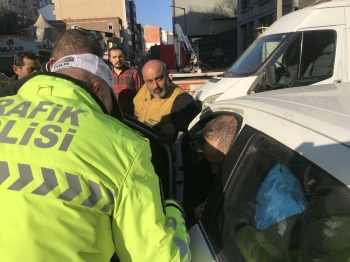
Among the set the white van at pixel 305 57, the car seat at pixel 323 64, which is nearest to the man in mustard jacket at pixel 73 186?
the white van at pixel 305 57

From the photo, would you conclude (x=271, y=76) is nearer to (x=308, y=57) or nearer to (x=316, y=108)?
(x=308, y=57)

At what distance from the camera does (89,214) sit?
1.02 m

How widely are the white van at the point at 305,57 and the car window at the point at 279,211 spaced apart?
4003 millimetres

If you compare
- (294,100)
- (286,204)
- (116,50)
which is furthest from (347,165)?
(116,50)

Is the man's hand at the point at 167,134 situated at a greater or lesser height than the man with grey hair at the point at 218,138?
lesser

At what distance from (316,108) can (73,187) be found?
954 millimetres

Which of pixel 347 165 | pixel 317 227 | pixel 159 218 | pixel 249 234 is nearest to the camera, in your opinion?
pixel 347 165

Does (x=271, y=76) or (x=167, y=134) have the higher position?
(x=271, y=76)

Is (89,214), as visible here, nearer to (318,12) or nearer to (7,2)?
(318,12)

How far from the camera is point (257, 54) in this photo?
6.07m

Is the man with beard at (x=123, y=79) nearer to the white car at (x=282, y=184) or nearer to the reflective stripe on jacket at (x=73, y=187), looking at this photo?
the white car at (x=282, y=184)

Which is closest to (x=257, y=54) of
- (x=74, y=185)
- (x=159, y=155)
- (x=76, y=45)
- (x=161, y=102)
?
(x=161, y=102)

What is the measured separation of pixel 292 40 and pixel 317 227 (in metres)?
4.97

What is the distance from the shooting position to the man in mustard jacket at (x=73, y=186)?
97 cm
